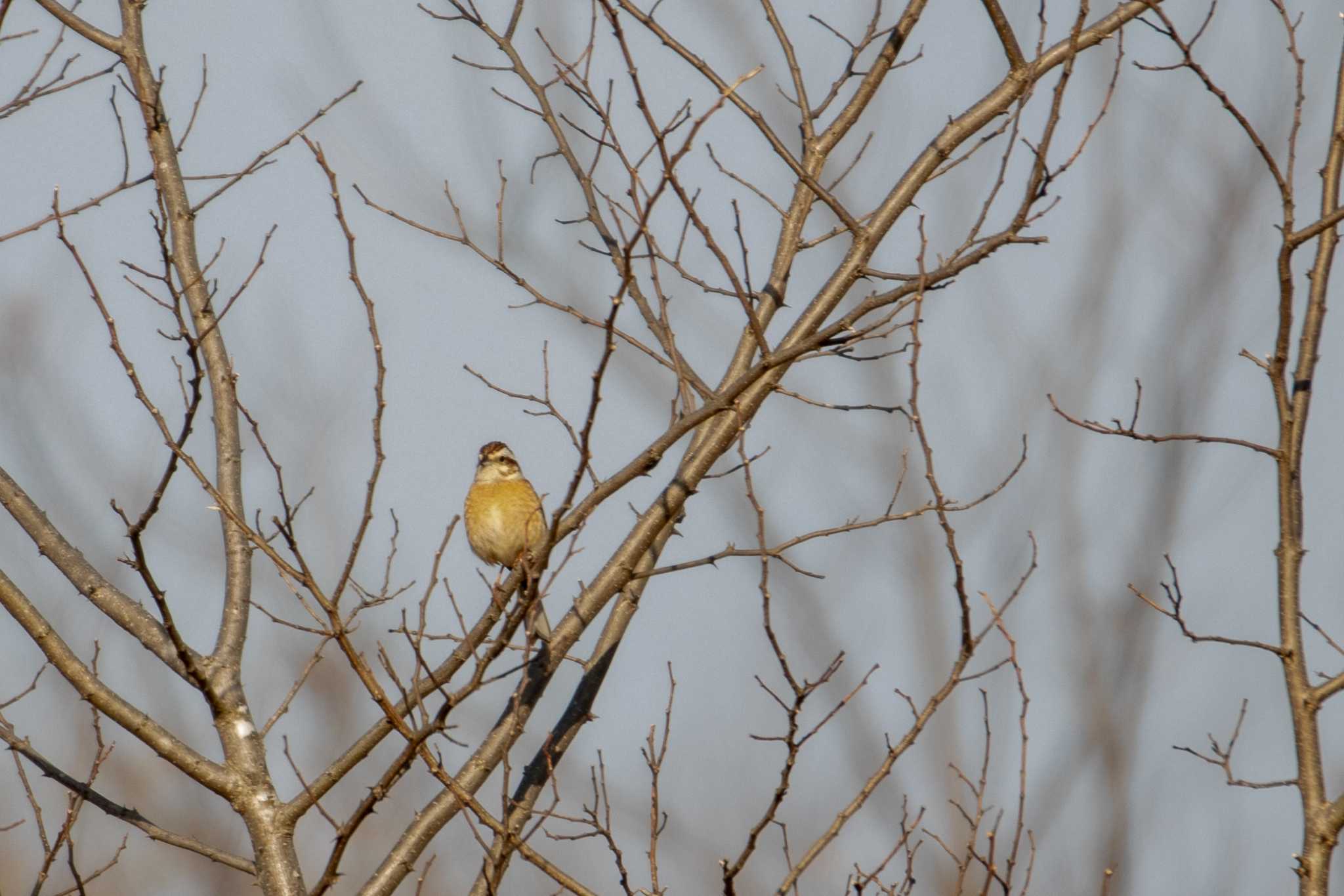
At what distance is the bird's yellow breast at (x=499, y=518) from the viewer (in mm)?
7555

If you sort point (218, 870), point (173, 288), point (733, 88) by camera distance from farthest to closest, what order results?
point (218, 870), point (173, 288), point (733, 88)

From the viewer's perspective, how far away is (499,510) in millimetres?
7641

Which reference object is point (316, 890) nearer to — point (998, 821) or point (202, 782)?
point (202, 782)

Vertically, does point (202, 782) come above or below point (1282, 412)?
below

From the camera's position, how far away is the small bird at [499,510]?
756 centimetres

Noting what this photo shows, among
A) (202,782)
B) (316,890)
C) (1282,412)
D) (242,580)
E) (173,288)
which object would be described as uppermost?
(1282,412)

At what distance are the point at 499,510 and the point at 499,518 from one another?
5 centimetres

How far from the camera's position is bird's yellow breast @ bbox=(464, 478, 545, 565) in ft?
24.8

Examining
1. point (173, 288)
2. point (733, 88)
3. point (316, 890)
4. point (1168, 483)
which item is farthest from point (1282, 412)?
point (1168, 483)

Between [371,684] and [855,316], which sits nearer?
[371,684]

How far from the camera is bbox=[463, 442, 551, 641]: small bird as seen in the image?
7562mm

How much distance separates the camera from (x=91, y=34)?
17.4 ft

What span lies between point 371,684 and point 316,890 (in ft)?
1.68

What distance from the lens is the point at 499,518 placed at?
25.0 feet
